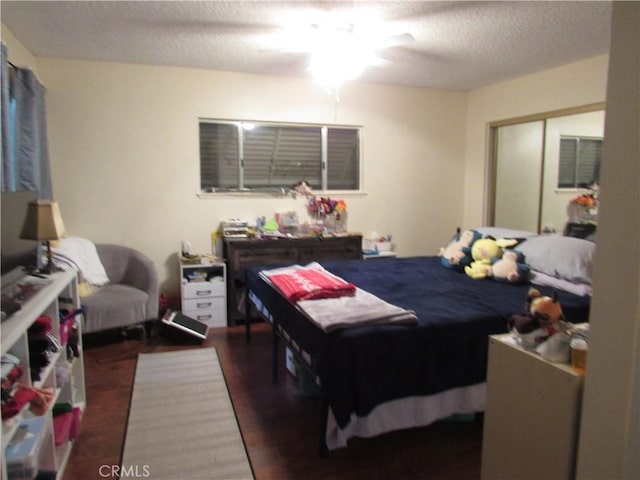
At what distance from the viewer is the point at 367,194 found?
5023 mm

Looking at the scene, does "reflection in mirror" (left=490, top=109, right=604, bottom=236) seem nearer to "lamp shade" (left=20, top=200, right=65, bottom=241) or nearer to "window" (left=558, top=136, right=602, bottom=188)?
"window" (left=558, top=136, right=602, bottom=188)

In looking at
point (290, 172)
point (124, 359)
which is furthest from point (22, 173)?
point (290, 172)

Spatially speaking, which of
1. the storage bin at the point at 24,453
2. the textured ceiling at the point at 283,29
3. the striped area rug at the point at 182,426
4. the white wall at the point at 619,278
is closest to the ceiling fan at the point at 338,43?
the textured ceiling at the point at 283,29

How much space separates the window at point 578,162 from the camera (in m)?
3.99

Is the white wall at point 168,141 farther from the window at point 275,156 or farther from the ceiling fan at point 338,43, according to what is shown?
the ceiling fan at point 338,43

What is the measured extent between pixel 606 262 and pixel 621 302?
10cm

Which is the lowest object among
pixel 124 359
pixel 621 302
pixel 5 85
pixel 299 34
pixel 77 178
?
pixel 124 359

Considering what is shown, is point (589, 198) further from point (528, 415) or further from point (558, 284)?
point (528, 415)

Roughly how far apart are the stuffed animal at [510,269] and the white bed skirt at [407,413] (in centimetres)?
121

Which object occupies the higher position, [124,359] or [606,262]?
[606,262]

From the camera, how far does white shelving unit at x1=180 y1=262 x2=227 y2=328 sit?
4.03 meters

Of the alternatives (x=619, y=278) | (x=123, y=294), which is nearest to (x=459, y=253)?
(x=619, y=278)

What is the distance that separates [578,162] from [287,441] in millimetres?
3688

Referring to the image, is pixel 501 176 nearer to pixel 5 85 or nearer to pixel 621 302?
pixel 621 302
